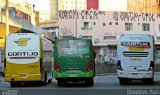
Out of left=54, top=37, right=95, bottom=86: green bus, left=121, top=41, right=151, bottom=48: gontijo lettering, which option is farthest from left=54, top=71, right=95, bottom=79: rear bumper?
left=121, top=41, right=151, bottom=48: gontijo lettering

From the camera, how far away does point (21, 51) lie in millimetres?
26125

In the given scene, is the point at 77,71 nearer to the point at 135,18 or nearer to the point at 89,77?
the point at 89,77

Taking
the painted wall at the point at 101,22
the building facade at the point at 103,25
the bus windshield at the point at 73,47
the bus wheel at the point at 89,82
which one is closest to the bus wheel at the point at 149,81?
the bus wheel at the point at 89,82

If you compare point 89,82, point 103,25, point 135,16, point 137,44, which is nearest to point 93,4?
point 135,16

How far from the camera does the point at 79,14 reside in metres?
98.0

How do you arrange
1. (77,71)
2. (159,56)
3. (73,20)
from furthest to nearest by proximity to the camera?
(73,20) → (159,56) → (77,71)

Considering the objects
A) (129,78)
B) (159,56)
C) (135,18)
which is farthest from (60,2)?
(129,78)

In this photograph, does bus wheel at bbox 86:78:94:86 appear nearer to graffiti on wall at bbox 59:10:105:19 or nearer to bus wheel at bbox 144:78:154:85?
bus wheel at bbox 144:78:154:85

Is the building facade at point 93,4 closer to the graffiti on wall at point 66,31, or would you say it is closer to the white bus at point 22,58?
the graffiti on wall at point 66,31

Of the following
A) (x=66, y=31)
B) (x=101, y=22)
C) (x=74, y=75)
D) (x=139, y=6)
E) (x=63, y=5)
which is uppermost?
(x=63, y=5)

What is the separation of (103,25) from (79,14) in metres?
5.27

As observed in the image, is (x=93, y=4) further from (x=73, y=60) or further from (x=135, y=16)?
(x=73, y=60)

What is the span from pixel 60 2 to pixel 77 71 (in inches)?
5540

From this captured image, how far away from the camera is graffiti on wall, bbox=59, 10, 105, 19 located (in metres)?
96.4
